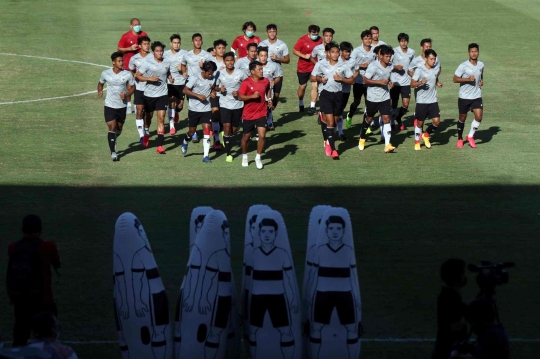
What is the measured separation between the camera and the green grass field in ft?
43.8

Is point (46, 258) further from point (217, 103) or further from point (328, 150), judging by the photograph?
point (217, 103)

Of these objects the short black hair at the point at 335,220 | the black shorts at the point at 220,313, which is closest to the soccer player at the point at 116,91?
the black shorts at the point at 220,313

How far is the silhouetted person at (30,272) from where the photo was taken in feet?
34.7

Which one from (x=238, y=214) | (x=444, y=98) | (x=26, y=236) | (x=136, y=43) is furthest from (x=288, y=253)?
(x=444, y=98)

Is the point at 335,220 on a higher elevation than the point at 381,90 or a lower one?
lower

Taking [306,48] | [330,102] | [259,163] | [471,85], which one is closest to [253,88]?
[259,163]

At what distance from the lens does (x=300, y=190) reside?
1880 centimetres

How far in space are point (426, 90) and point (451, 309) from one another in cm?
1279

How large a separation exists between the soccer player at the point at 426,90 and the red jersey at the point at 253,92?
3840mm

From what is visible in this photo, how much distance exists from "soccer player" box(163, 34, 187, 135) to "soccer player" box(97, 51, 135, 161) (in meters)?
2.39

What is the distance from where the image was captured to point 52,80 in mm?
28547

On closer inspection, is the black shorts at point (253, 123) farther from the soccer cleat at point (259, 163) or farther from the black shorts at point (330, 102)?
the black shorts at point (330, 102)

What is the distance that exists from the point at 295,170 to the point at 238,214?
3412 millimetres

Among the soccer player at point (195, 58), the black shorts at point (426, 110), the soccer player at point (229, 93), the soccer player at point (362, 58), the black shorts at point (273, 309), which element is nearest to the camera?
the black shorts at point (273, 309)
